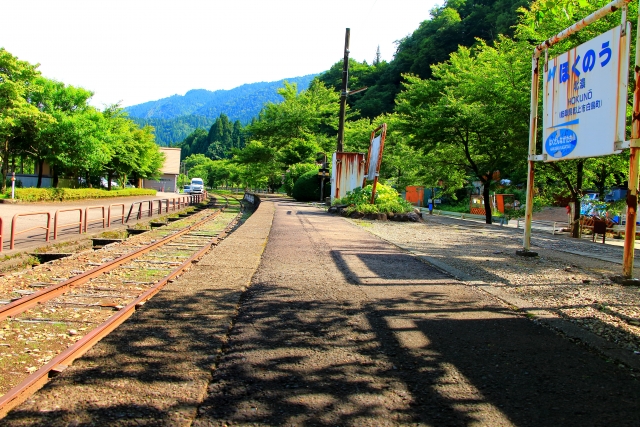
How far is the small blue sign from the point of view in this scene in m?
7.91

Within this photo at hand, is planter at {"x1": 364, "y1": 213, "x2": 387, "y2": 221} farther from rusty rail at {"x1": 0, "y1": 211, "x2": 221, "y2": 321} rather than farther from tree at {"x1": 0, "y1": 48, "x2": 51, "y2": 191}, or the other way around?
tree at {"x1": 0, "y1": 48, "x2": 51, "y2": 191}

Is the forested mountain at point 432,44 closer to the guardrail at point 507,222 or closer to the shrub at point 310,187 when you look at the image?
the shrub at point 310,187

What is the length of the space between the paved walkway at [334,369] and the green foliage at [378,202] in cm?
1481

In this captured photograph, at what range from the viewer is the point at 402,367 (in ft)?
11.6

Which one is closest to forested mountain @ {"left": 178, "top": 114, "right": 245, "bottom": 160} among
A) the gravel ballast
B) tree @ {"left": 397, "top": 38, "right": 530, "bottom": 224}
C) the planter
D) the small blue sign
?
tree @ {"left": 397, "top": 38, "right": 530, "bottom": 224}

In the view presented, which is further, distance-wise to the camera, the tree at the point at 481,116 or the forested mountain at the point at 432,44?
the forested mountain at the point at 432,44

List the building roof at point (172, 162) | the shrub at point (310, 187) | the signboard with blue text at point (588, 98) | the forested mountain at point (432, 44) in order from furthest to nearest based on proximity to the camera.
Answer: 1. the building roof at point (172, 162)
2. the forested mountain at point (432, 44)
3. the shrub at point (310, 187)
4. the signboard with blue text at point (588, 98)

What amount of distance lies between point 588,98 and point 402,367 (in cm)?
593

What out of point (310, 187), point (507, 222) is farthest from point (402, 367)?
point (310, 187)

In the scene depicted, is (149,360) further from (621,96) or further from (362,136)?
(362,136)

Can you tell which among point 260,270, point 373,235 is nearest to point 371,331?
point 260,270

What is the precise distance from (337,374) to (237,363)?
73cm

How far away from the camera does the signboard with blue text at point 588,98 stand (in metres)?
6.80

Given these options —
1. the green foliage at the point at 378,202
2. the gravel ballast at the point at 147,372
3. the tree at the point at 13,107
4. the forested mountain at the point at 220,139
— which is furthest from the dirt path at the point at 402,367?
the forested mountain at the point at 220,139
